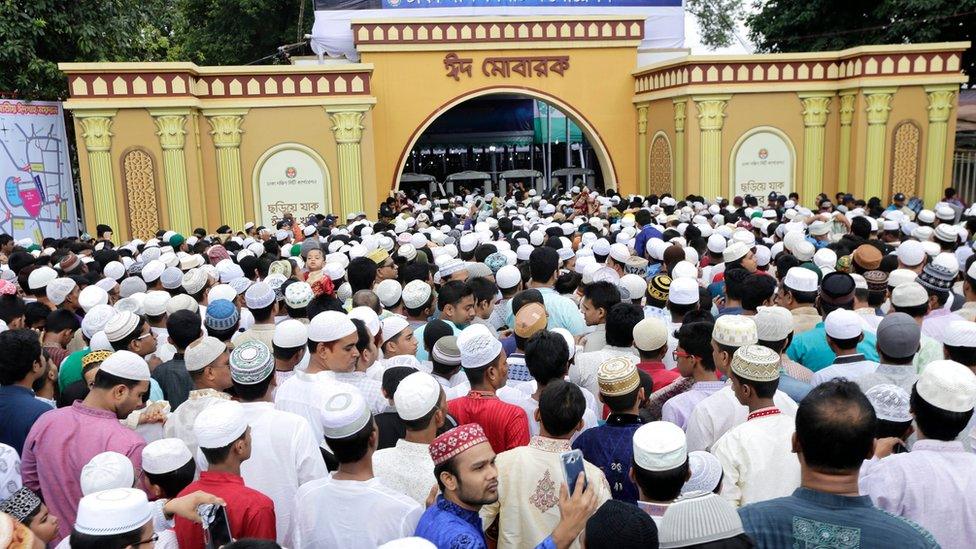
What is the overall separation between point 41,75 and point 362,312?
12.9 meters

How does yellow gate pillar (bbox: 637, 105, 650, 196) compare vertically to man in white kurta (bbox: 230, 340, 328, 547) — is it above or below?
above

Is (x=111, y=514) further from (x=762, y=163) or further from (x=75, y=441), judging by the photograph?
(x=762, y=163)

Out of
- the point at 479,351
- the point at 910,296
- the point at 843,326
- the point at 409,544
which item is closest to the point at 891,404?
the point at 843,326

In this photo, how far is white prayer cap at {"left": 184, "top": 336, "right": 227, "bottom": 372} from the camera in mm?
4562

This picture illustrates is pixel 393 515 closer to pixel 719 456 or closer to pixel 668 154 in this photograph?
pixel 719 456

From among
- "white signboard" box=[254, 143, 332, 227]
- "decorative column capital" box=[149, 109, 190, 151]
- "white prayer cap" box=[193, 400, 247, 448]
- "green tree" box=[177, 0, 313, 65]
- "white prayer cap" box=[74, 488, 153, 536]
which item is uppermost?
"green tree" box=[177, 0, 313, 65]

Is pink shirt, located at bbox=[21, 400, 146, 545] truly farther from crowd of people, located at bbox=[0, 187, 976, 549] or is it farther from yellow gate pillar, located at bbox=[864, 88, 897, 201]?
yellow gate pillar, located at bbox=[864, 88, 897, 201]

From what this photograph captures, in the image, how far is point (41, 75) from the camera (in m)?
15.2

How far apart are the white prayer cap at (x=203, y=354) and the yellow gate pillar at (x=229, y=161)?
1212cm

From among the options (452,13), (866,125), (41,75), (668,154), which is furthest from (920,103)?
(41,75)

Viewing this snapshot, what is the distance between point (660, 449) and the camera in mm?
2814

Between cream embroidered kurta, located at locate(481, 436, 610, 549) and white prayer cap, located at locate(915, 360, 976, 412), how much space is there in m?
1.27

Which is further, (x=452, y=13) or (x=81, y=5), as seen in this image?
(x=452, y=13)

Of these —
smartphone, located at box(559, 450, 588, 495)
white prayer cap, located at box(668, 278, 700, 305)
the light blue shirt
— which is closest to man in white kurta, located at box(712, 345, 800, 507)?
smartphone, located at box(559, 450, 588, 495)
